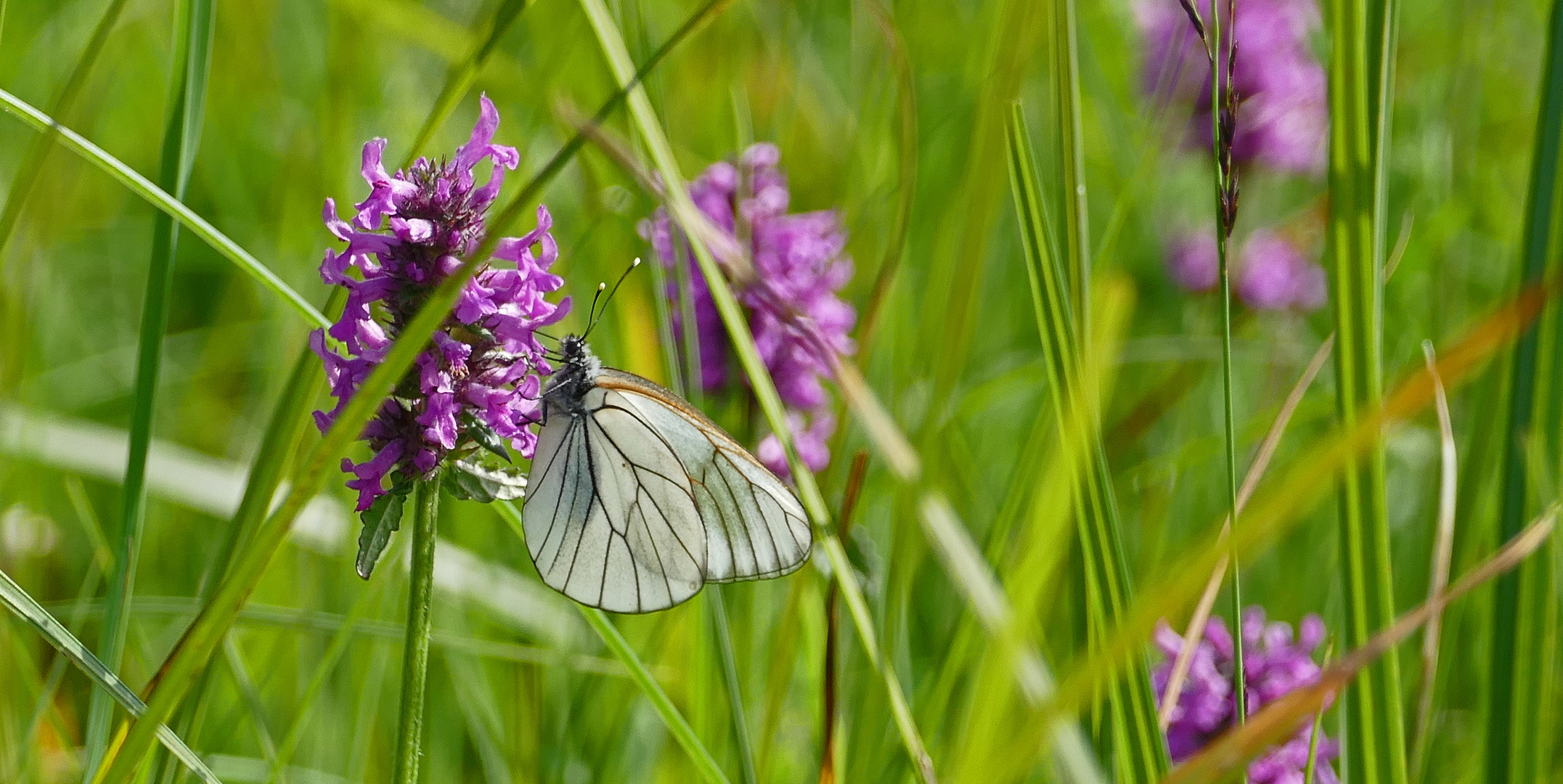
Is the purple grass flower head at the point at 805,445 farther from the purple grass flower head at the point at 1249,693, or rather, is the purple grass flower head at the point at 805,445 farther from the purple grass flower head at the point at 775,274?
the purple grass flower head at the point at 1249,693

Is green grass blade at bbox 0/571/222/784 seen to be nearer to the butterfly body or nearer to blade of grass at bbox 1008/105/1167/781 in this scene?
the butterfly body

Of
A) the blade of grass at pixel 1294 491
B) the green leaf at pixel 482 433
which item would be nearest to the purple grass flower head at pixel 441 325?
the green leaf at pixel 482 433

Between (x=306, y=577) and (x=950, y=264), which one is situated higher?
(x=950, y=264)

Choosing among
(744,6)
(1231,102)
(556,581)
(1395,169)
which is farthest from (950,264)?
(1395,169)

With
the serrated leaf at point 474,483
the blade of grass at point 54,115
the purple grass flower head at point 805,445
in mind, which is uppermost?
the blade of grass at point 54,115

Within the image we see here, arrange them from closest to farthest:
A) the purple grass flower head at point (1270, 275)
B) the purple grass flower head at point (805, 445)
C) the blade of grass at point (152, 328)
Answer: the blade of grass at point (152, 328) → the purple grass flower head at point (805, 445) → the purple grass flower head at point (1270, 275)

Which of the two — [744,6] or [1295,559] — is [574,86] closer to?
[744,6]
